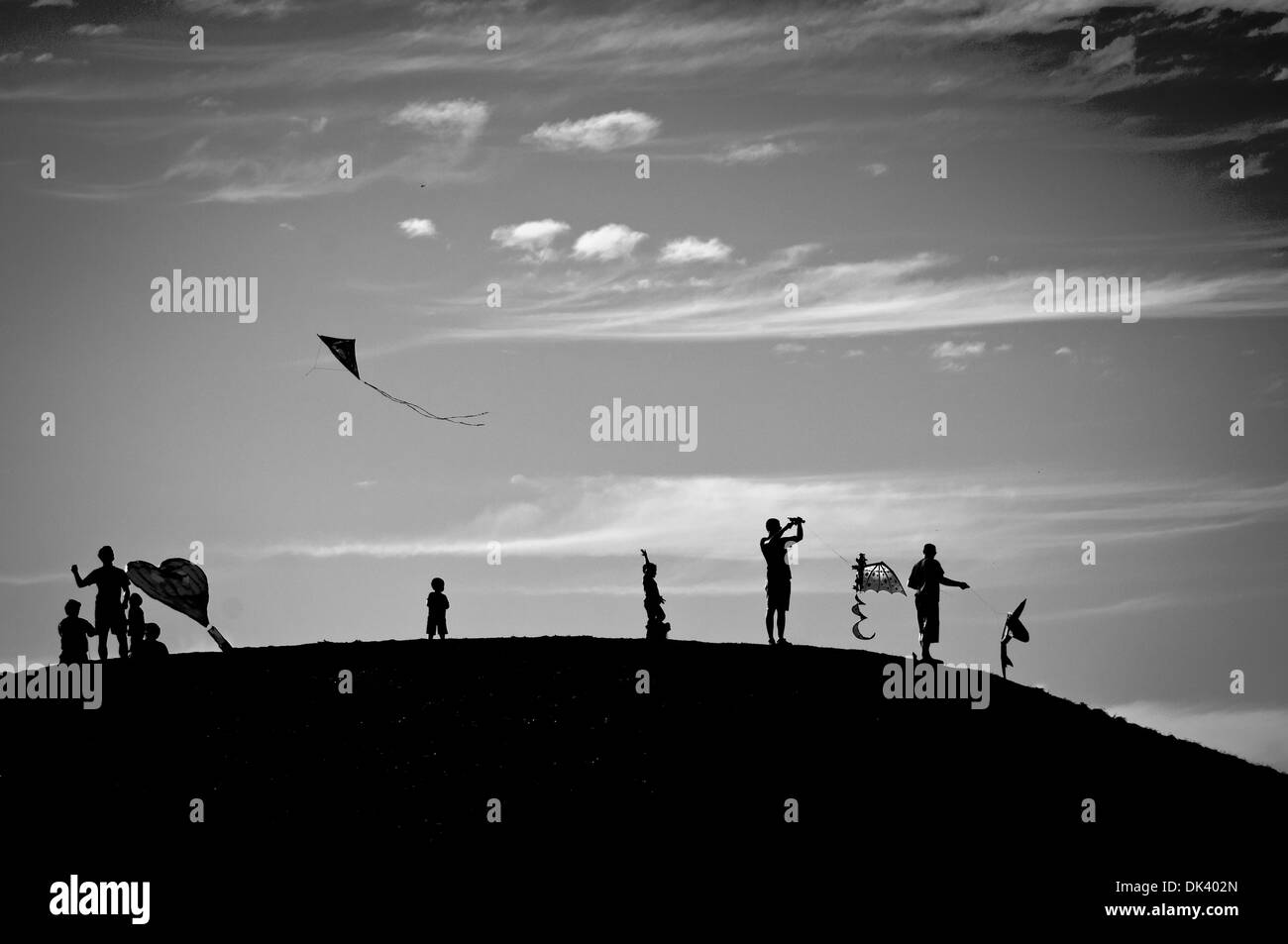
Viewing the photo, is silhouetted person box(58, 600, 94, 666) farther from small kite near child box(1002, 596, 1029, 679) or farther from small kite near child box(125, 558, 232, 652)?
small kite near child box(1002, 596, 1029, 679)

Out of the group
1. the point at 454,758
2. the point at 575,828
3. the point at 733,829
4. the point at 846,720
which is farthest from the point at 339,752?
the point at 846,720

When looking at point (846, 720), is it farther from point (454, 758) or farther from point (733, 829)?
point (454, 758)

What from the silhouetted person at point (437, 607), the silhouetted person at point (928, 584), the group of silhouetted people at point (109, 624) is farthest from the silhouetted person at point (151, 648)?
the silhouetted person at point (928, 584)

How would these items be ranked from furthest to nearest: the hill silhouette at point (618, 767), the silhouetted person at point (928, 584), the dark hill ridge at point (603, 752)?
the silhouetted person at point (928, 584), the dark hill ridge at point (603, 752), the hill silhouette at point (618, 767)

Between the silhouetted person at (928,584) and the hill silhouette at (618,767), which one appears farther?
the silhouetted person at (928,584)

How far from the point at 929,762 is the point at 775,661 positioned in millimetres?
5387

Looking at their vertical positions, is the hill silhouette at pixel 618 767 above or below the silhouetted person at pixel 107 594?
below

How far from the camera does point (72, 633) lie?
112 ft

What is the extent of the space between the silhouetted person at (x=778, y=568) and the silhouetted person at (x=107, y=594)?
45.1ft

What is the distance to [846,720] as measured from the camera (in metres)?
31.7

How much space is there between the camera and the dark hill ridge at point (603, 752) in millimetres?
28219

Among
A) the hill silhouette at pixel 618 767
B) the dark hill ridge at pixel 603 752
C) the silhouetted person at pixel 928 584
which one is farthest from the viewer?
the silhouetted person at pixel 928 584

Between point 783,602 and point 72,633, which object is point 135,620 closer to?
point 72,633

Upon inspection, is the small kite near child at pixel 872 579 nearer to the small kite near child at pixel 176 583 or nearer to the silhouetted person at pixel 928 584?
the silhouetted person at pixel 928 584
